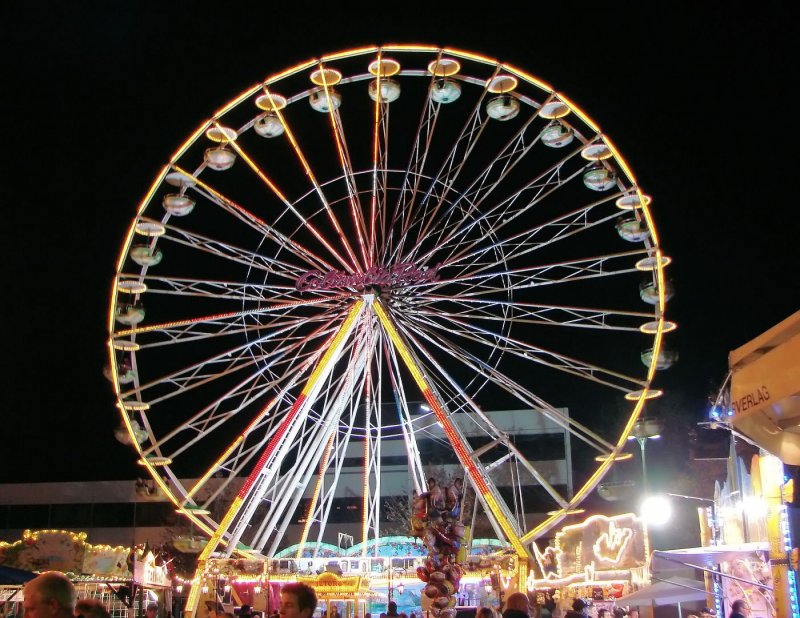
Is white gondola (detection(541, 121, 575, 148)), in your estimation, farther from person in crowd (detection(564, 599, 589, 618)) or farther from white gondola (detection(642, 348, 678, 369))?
person in crowd (detection(564, 599, 589, 618))

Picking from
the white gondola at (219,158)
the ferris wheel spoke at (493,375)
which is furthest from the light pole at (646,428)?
the white gondola at (219,158)

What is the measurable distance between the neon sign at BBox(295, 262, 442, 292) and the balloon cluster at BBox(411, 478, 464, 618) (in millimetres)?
5571

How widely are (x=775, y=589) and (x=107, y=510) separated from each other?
40912mm

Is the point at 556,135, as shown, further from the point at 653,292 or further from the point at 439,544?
the point at 439,544

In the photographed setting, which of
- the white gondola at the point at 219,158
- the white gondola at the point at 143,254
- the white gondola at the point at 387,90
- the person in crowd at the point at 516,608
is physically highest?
the white gondola at the point at 387,90

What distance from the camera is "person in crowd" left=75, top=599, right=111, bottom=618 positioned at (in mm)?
4797

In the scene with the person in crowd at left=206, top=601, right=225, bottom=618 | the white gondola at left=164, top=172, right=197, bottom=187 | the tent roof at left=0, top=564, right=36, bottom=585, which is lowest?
the person in crowd at left=206, top=601, right=225, bottom=618

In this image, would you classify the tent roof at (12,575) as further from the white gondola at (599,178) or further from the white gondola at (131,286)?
the white gondola at (599,178)

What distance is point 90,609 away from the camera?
484 centimetres

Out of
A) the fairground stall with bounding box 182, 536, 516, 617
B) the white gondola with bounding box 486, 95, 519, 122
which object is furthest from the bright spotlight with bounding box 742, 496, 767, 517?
the white gondola with bounding box 486, 95, 519, 122

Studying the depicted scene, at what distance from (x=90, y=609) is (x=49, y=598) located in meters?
0.53

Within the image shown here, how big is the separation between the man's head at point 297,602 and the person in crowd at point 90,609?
0.95m

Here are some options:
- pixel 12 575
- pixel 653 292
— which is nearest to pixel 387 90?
pixel 653 292

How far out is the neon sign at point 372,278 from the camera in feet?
59.6
